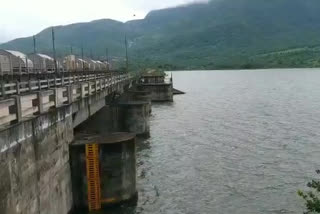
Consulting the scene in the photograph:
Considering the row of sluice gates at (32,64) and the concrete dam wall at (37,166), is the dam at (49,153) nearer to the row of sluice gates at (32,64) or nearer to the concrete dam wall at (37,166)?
the concrete dam wall at (37,166)

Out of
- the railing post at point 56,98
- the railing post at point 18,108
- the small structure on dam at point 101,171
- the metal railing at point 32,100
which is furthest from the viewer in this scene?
the small structure on dam at point 101,171

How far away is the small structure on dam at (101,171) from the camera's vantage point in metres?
18.0

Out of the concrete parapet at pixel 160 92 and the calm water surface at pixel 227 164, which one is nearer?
the calm water surface at pixel 227 164

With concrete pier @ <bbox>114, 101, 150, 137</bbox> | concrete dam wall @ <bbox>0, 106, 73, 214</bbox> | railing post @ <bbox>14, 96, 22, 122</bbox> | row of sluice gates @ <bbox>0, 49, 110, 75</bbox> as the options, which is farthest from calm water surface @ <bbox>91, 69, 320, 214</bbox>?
row of sluice gates @ <bbox>0, 49, 110, 75</bbox>

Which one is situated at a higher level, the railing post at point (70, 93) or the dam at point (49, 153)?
the railing post at point (70, 93)

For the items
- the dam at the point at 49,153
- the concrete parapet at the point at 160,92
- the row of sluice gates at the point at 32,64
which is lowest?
the concrete parapet at the point at 160,92

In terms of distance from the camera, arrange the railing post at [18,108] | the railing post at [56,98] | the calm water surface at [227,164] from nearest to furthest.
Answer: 1. the railing post at [18,108]
2. the railing post at [56,98]
3. the calm water surface at [227,164]

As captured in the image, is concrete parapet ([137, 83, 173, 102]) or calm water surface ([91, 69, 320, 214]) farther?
concrete parapet ([137, 83, 173, 102])

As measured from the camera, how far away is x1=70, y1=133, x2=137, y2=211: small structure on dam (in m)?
18.0

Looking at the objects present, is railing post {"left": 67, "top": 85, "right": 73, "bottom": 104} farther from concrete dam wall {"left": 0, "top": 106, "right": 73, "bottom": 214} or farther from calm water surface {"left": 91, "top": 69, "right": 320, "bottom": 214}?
calm water surface {"left": 91, "top": 69, "right": 320, "bottom": 214}

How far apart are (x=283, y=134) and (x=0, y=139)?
32.6m

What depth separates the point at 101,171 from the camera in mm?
18219

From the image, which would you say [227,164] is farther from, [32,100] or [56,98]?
[32,100]


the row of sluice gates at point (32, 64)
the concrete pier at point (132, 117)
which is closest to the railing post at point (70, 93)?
the row of sluice gates at point (32, 64)
